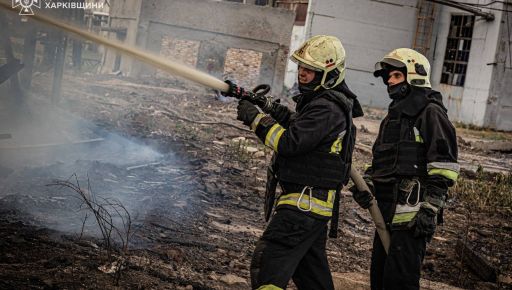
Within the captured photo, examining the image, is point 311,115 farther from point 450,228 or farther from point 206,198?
point 450,228

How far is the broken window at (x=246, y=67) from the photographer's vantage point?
2505 centimetres

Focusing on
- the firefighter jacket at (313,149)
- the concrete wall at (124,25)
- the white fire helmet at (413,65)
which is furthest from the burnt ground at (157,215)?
the concrete wall at (124,25)

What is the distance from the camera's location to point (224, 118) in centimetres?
1486

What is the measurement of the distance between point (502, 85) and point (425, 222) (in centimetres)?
1777

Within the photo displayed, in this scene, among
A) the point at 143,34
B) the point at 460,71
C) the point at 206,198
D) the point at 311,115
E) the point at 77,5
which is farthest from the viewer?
the point at 143,34

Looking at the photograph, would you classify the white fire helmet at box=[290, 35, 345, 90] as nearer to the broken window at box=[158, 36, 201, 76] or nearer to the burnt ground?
the burnt ground

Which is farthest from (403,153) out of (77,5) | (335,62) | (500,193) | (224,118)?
(224,118)

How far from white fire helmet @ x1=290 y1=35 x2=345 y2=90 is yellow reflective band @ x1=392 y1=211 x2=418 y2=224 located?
43.5 inches

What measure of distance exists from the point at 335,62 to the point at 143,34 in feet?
74.7

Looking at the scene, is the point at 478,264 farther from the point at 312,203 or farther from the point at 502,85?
the point at 502,85

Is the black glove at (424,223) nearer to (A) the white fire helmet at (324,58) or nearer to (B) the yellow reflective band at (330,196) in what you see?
(B) the yellow reflective band at (330,196)

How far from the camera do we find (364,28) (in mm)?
24641

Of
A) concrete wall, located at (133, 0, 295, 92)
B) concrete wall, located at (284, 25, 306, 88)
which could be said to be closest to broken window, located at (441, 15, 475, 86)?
concrete wall, located at (284, 25, 306, 88)

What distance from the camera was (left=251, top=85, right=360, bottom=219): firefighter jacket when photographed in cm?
374
